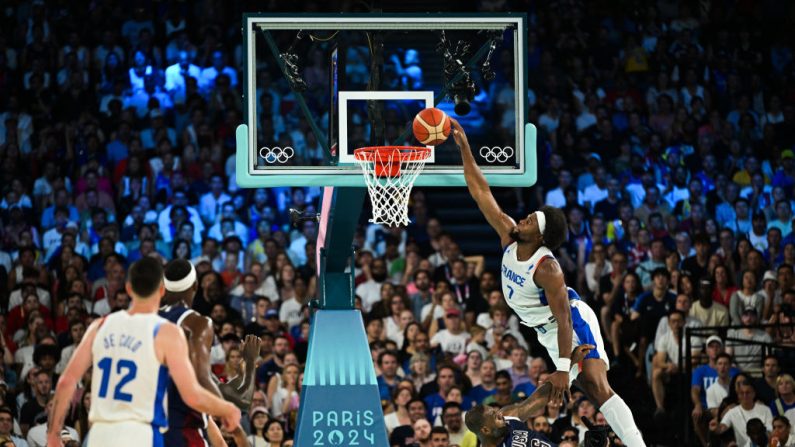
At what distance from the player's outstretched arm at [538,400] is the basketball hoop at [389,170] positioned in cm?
132

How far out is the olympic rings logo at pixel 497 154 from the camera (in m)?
8.29

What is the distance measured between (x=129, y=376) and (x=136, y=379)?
0.04m

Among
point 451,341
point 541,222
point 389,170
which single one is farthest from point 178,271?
point 451,341

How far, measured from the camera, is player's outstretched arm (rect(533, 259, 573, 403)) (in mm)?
7598

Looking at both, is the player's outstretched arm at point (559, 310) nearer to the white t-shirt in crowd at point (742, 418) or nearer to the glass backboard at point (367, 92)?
the glass backboard at point (367, 92)

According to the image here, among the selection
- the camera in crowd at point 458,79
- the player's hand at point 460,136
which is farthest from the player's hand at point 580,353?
the camera in crowd at point 458,79

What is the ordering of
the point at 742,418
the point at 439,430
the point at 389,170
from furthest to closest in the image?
the point at 742,418 < the point at 439,430 < the point at 389,170

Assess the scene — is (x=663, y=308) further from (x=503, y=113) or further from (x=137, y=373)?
(x=137, y=373)

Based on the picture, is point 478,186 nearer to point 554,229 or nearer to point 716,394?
point 554,229

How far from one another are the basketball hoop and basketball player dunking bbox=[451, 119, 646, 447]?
35 centimetres

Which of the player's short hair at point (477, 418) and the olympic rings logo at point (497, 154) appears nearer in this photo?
the player's short hair at point (477, 418)

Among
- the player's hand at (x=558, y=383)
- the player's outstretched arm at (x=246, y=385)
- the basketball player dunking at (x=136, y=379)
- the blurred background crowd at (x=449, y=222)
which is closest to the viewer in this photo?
the basketball player dunking at (x=136, y=379)

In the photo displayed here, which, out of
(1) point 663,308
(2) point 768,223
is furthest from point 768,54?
(1) point 663,308

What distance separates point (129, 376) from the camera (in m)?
6.07
